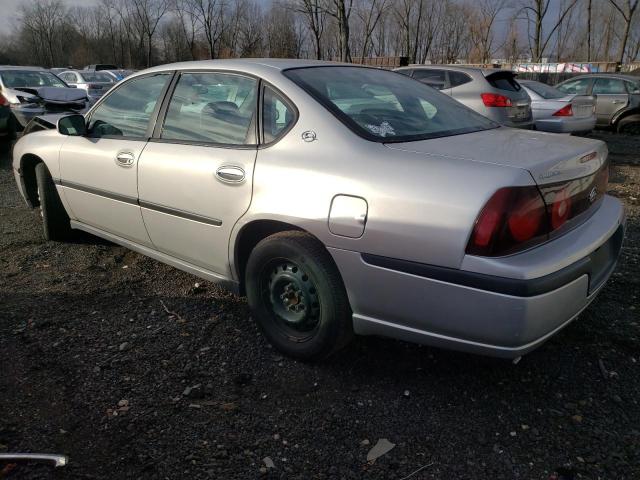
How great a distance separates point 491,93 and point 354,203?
6676 millimetres

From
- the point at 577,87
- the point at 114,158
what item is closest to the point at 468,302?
the point at 114,158

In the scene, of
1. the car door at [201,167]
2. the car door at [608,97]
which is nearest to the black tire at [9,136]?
the car door at [201,167]

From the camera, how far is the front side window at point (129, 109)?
346 centimetres

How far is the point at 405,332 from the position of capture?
2.30 meters

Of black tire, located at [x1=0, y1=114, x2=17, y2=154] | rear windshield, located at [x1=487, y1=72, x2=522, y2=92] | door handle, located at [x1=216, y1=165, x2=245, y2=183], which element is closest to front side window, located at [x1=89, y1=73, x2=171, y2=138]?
door handle, located at [x1=216, y1=165, x2=245, y2=183]

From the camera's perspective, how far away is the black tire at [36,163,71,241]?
167 inches

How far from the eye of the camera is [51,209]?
434 centimetres

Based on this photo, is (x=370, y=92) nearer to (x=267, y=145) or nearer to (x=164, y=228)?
(x=267, y=145)

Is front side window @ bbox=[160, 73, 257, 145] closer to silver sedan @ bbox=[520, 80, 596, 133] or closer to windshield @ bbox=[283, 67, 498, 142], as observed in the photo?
windshield @ bbox=[283, 67, 498, 142]

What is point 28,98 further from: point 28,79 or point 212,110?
point 212,110

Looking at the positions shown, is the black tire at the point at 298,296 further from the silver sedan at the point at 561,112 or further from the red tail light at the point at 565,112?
the red tail light at the point at 565,112

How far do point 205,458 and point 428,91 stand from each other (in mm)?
2498

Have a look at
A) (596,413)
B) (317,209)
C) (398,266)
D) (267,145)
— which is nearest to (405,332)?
(398,266)

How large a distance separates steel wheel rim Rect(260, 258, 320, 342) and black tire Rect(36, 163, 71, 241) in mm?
2434
